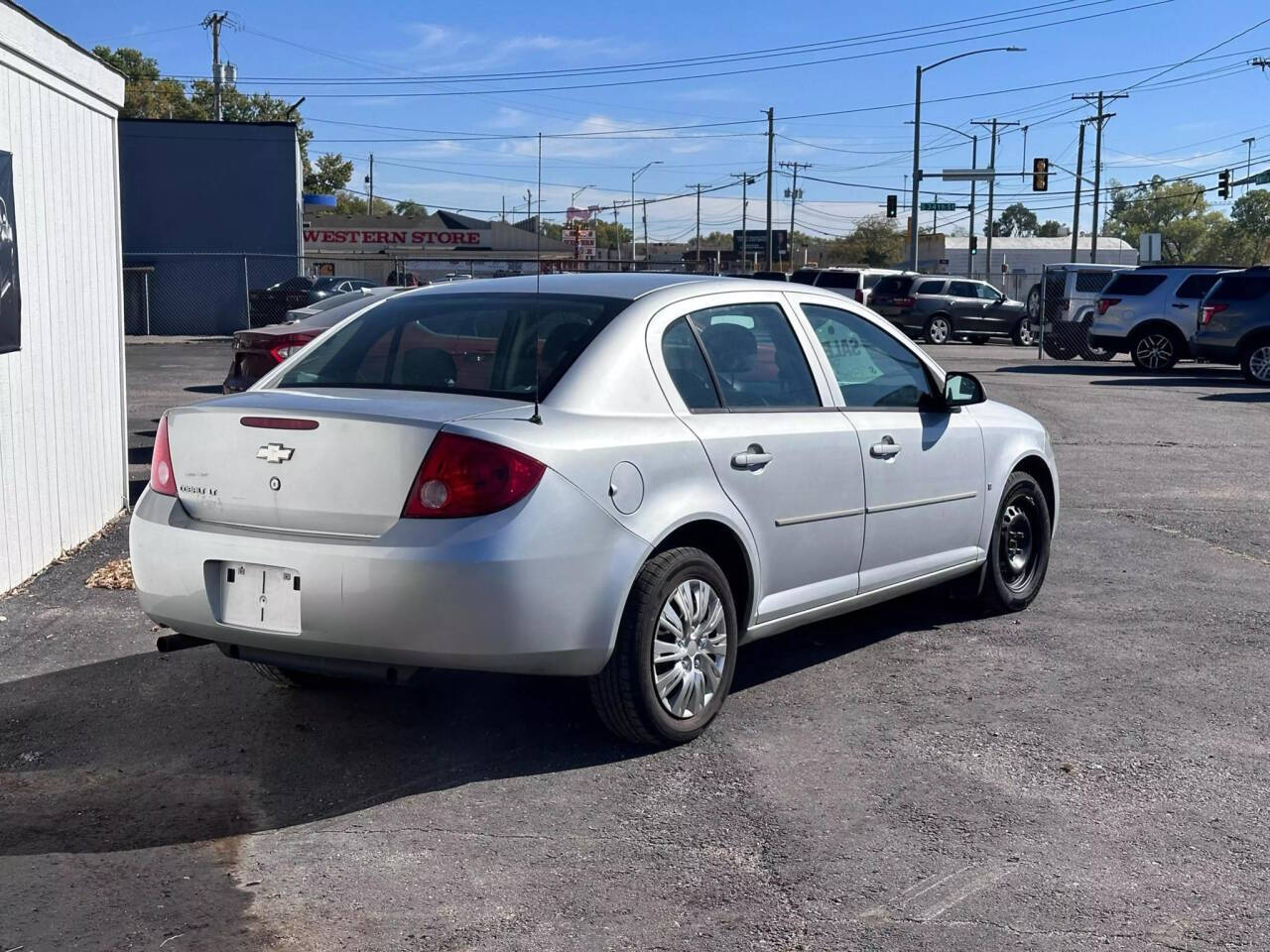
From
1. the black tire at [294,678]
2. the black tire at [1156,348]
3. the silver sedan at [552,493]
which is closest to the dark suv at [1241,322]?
the black tire at [1156,348]

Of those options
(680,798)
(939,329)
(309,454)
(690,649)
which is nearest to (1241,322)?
(939,329)

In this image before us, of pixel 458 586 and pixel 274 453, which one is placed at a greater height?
pixel 274 453

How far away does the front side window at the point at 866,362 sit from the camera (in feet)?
19.9

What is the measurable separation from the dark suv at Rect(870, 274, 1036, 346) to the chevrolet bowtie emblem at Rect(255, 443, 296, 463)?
33.1 m

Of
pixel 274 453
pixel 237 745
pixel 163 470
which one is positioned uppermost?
pixel 274 453

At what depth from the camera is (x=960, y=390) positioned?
6.58 metres

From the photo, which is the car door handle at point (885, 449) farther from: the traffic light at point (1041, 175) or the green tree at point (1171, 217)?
the green tree at point (1171, 217)

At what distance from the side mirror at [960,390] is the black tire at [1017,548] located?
0.61 metres

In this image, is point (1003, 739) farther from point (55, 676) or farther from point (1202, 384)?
point (1202, 384)

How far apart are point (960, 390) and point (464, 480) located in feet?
9.57

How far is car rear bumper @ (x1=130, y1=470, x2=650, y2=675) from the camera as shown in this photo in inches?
174

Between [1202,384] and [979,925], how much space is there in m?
21.8

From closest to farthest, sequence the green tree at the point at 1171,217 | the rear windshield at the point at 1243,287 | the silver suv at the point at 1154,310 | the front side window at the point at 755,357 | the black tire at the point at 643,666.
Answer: the black tire at the point at 643,666, the front side window at the point at 755,357, the rear windshield at the point at 1243,287, the silver suv at the point at 1154,310, the green tree at the point at 1171,217

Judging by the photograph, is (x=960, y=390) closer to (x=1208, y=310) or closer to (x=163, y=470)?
(x=163, y=470)
